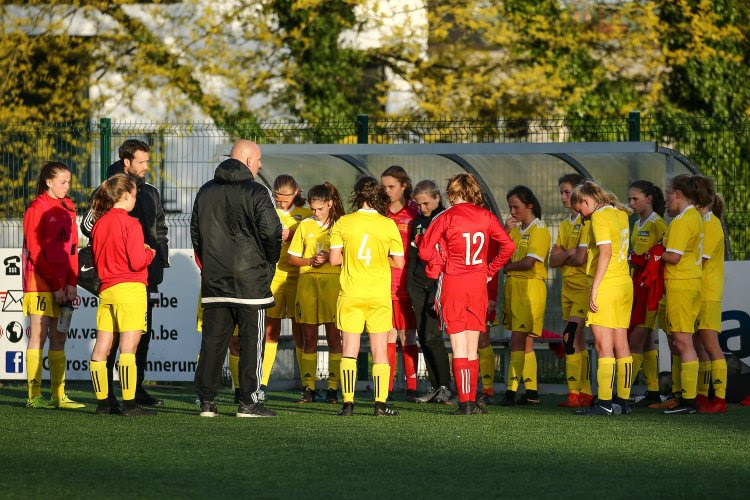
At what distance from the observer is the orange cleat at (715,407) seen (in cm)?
981

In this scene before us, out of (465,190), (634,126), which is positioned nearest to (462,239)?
(465,190)

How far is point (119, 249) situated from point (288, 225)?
1.92 m

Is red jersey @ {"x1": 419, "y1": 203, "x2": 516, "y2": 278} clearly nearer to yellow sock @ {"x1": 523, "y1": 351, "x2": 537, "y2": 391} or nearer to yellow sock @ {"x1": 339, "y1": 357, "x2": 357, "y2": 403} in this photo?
yellow sock @ {"x1": 339, "y1": 357, "x2": 357, "y2": 403}

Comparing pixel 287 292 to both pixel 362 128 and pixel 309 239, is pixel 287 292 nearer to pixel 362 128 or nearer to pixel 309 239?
pixel 309 239

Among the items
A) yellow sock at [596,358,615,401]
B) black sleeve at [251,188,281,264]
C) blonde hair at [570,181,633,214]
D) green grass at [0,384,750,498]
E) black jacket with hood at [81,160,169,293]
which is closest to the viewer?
green grass at [0,384,750,498]

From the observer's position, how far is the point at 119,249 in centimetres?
879

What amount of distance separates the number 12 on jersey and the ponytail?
2521 mm

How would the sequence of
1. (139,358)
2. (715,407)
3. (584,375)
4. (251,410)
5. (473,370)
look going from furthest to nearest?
(584,375) < (715,407) < (139,358) < (473,370) < (251,410)

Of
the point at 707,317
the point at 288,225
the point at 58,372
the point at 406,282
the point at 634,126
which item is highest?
the point at 634,126

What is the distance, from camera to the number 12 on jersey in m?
9.10

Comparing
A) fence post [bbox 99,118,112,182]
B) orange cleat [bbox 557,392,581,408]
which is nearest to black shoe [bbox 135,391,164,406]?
orange cleat [bbox 557,392,581,408]

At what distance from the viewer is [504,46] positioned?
2139 centimetres

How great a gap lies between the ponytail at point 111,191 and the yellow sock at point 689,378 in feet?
14.9

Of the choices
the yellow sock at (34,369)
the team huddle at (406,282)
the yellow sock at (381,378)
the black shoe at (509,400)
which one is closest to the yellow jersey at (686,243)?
the team huddle at (406,282)
